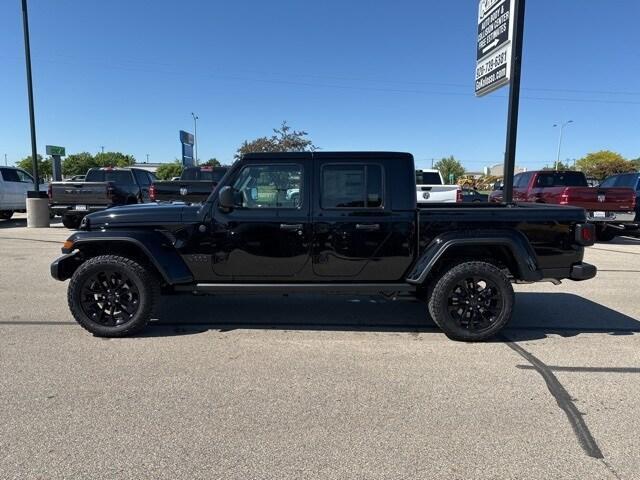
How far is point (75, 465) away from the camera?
2.75 metres

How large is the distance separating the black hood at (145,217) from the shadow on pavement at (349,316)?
1.14 meters

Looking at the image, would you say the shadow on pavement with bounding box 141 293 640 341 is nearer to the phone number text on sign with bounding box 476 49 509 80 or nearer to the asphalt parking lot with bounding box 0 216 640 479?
the asphalt parking lot with bounding box 0 216 640 479

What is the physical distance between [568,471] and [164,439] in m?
2.31

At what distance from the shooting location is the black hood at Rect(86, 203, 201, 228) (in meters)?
4.94

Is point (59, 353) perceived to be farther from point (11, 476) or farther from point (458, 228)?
point (458, 228)

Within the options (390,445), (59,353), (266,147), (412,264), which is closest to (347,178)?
(412,264)

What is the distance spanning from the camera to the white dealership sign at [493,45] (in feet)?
29.5

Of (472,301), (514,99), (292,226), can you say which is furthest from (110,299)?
(514,99)

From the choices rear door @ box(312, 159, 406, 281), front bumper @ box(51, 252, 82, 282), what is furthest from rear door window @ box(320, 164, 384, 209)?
front bumper @ box(51, 252, 82, 282)

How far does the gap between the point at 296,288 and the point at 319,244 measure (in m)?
0.50

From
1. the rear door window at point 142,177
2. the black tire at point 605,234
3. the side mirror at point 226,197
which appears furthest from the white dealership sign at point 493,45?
the rear door window at point 142,177

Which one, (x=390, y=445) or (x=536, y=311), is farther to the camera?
(x=536, y=311)

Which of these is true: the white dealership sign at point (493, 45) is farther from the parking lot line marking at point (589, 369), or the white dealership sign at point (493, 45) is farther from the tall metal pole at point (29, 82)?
the tall metal pole at point (29, 82)

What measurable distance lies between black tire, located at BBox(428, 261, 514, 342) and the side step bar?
1.08ft
